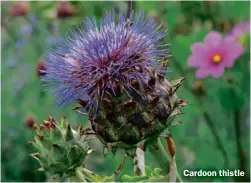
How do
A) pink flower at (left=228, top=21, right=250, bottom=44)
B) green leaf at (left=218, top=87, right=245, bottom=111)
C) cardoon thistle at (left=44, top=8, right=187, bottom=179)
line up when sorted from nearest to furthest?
cardoon thistle at (left=44, top=8, right=187, bottom=179) < green leaf at (left=218, top=87, right=245, bottom=111) < pink flower at (left=228, top=21, right=250, bottom=44)

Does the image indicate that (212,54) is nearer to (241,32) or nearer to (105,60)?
(241,32)

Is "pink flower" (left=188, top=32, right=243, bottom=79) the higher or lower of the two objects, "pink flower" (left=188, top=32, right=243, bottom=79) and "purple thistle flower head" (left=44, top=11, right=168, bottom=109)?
the lower

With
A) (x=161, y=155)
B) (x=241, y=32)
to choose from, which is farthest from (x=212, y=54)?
(x=161, y=155)

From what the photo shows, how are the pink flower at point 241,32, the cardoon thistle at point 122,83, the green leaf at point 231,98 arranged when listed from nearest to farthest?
the cardoon thistle at point 122,83 < the green leaf at point 231,98 < the pink flower at point 241,32

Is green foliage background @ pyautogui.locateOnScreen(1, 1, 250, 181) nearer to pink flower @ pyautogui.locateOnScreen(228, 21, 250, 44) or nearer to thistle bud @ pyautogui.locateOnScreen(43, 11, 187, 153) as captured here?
pink flower @ pyautogui.locateOnScreen(228, 21, 250, 44)

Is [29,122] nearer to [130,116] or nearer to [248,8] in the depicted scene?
[248,8]

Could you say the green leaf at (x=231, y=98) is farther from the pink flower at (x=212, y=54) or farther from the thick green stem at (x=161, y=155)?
the thick green stem at (x=161, y=155)

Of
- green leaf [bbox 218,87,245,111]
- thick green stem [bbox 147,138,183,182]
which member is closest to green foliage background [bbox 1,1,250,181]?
green leaf [bbox 218,87,245,111]

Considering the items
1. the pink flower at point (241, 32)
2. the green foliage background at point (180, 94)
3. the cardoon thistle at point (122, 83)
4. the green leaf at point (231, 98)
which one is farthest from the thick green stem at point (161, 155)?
the pink flower at point (241, 32)
